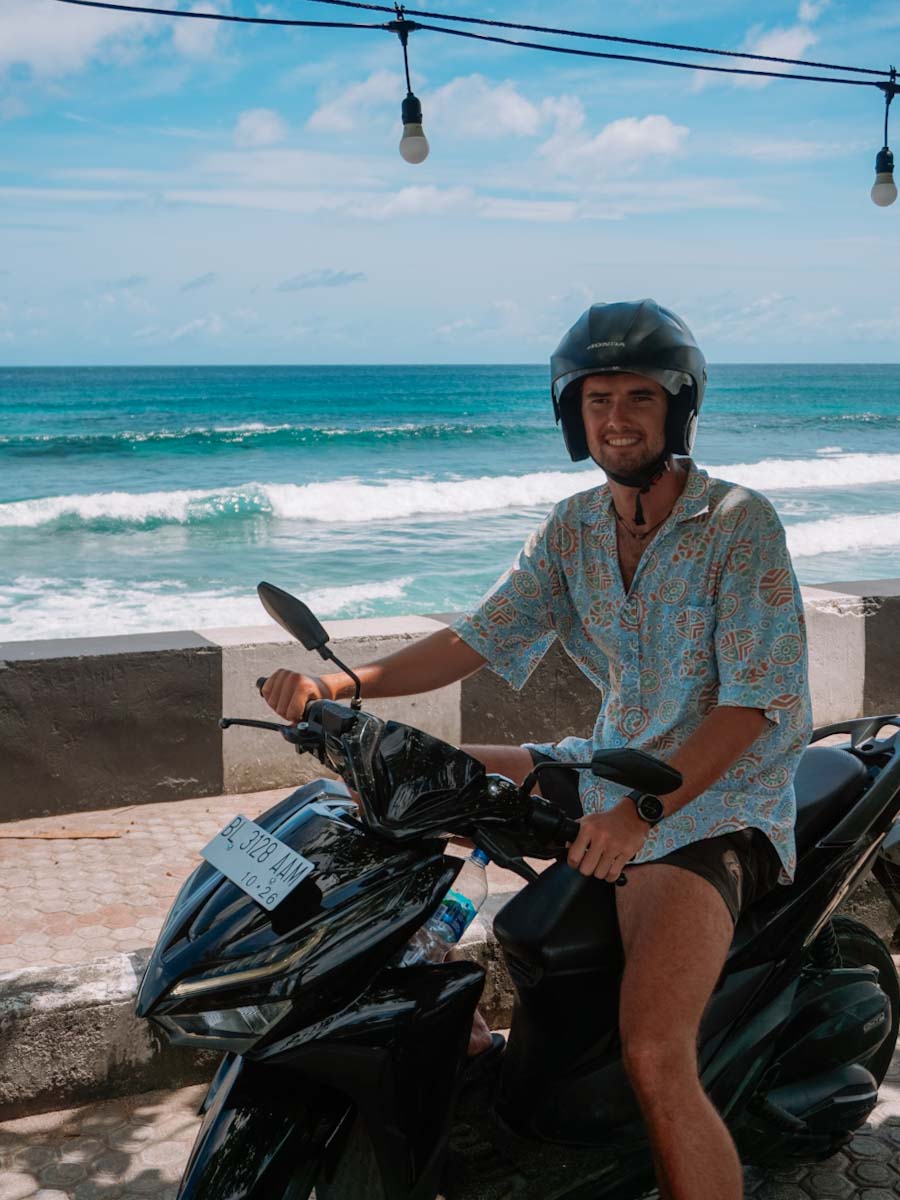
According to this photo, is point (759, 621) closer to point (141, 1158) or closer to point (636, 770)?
Answer: point (636, 770)

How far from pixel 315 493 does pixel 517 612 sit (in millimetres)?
20307

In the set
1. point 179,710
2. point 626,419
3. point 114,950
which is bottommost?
point 114,950

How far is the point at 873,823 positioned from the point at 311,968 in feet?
4.25

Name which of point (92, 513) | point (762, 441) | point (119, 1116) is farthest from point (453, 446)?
point (119, 1116)

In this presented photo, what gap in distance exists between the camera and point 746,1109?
258cm

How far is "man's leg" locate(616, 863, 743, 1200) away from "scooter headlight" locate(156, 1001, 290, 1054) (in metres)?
0.68

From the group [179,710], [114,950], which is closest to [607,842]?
[114,950]

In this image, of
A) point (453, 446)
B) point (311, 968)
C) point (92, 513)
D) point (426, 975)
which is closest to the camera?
point (311, 968)

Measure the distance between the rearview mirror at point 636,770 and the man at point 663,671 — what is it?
0.17m

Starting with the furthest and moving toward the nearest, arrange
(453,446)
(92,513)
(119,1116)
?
1. (453,446)
2. (92,513)
3. (119,1116)

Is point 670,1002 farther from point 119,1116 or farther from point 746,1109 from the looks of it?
point 119,1116

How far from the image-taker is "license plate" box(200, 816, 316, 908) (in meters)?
1.95

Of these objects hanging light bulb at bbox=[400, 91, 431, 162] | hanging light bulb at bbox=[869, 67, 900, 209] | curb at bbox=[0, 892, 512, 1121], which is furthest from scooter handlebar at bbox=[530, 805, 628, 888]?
hanging light bulb at bbox=[869, 67, 900, 209]

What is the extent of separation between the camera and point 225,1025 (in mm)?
1877
